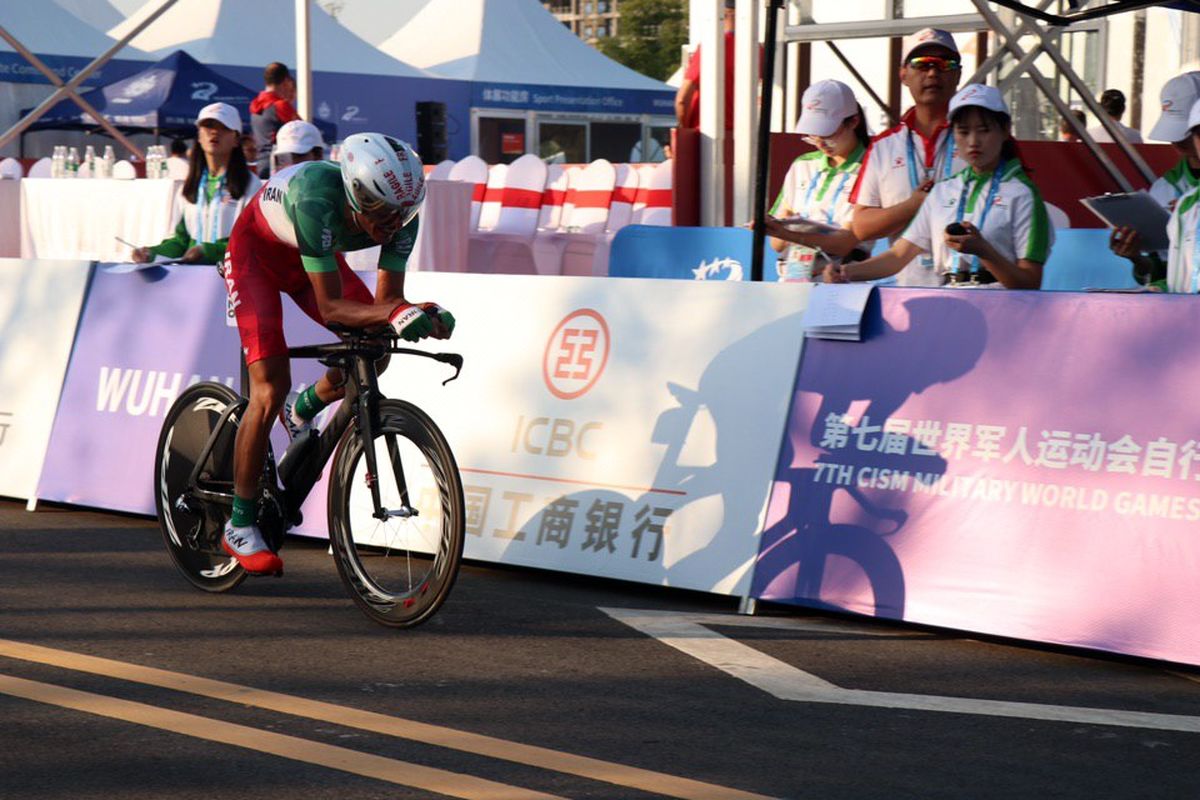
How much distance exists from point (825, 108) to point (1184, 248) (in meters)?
2.06

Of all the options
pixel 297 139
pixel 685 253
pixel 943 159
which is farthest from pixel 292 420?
pixel 685 253

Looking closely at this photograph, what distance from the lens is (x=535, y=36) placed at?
120ft

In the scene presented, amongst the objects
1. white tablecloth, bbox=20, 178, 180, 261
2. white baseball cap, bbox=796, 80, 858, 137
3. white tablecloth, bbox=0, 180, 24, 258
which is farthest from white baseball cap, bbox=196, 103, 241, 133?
white tablecloth, bbox=0, 180, 24, 258

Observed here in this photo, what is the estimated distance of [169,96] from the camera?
27.7 metres

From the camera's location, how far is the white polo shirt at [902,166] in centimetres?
848

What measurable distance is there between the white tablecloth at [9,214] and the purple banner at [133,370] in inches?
353

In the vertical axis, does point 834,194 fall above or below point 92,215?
above

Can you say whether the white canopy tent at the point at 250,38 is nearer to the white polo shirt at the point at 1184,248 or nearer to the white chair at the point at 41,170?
the white chair at the point at 41,170

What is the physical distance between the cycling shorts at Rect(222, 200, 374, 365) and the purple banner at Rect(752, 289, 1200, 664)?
1.83 m

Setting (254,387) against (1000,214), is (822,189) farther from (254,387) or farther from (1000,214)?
(254,387)

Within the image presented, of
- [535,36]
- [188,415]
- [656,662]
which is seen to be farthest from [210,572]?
[535,36]

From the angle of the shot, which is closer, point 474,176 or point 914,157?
point 914,157

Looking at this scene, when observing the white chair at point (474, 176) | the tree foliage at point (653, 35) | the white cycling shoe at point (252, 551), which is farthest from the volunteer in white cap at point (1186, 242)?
the tree foliage at point (653, 35)

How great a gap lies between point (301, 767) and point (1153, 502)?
9.77ft
